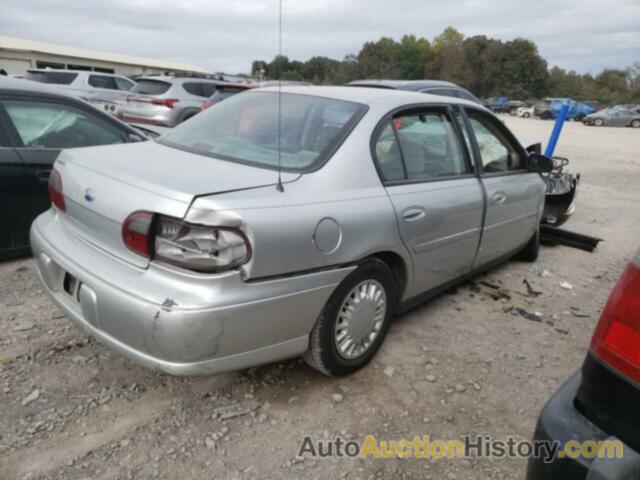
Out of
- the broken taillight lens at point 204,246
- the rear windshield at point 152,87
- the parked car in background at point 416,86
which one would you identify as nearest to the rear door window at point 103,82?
the rear windshield at point 152,87

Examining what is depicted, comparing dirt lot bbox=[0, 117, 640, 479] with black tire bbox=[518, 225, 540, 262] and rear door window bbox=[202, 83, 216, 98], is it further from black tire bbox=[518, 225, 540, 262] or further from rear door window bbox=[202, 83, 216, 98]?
rear door window bbox=[202, 83, 216, 98]

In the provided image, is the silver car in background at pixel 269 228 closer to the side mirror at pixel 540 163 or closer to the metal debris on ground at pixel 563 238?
the side mirror at pixel 540 163

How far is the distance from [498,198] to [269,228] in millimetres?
2193

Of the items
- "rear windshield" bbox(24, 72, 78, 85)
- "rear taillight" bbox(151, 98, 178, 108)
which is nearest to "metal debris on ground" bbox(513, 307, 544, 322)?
"rear taillight" bbox(151, 98, 178, 108)

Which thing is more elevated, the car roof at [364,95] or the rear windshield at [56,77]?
the car roof at [364,95]

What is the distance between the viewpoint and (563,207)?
18.9 ft

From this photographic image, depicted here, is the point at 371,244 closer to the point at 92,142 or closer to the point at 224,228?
the point at 224,228

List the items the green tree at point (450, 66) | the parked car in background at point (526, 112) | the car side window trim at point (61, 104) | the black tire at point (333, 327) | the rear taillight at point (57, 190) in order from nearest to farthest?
1. the black tire at point (333, 327)
2. the rear taillight at point (57, 190)
3. the car side window trim at point (61, 104)
4. the parked car in background at point (526, 112)
5. the green tree at point (450, 66)

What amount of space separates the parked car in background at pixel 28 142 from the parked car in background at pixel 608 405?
384 centimetres

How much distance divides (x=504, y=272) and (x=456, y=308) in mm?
1128

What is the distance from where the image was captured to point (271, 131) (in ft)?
9.21

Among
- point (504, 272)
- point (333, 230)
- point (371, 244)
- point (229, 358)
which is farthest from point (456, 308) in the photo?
point (229, 358)

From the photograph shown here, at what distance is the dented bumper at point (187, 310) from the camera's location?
6.44ft

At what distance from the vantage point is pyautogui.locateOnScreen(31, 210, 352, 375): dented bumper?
1962mm
